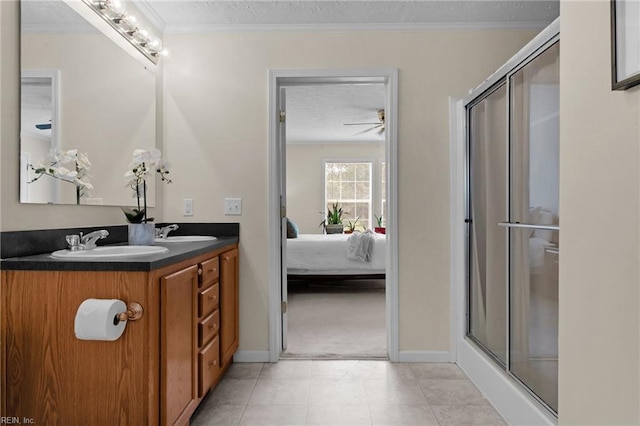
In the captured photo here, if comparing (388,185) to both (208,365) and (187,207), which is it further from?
(208,365)

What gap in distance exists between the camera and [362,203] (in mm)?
7738

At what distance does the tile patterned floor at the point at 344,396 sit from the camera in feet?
6.52

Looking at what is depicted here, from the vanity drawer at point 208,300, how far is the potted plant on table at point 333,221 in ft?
16.1

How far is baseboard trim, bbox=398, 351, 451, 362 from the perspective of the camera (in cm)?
274

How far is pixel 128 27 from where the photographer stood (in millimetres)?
2324

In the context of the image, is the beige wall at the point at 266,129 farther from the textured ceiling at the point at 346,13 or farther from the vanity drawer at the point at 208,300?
the vanity drawer at the point at 208,300

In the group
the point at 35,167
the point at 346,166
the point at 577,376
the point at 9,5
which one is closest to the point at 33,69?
the point at 9,5

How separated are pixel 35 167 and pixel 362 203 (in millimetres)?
6381

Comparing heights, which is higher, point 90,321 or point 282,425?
point 90,321

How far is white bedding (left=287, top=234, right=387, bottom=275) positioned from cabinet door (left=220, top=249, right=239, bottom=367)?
218 cm

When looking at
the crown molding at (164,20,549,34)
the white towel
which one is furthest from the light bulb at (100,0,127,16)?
the white towel

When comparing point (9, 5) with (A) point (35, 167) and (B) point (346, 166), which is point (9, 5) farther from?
(B) point (346, 166)

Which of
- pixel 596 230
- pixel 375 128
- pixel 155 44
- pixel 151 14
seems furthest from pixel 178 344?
pixel 375 128

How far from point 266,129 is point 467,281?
1659mm
